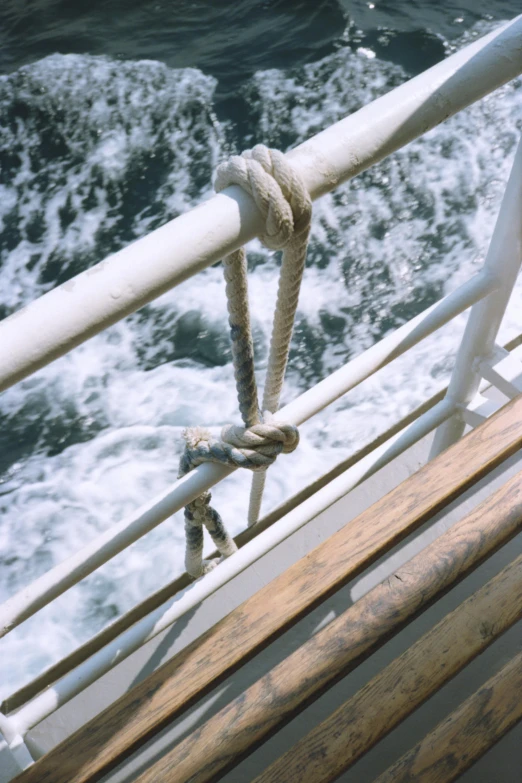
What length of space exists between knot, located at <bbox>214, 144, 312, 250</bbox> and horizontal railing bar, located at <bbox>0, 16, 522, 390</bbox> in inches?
0.4

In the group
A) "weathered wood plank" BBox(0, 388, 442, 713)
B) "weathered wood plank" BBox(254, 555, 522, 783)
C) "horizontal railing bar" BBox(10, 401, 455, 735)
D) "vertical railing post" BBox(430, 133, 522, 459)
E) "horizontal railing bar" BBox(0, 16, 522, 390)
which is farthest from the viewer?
"weathered wood plank" BBox(0, 388, 442, 713)

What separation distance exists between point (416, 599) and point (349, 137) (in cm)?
62

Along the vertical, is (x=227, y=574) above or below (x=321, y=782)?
below

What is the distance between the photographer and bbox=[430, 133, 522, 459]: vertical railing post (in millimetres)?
1000

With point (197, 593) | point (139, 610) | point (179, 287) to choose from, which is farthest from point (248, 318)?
point (179, 287)

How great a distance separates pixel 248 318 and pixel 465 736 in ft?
2.03

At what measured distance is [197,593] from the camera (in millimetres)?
1199

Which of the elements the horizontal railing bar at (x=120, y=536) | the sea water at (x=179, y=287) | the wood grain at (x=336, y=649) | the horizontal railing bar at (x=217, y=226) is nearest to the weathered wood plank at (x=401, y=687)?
the wood grain at (x=336, y=649)

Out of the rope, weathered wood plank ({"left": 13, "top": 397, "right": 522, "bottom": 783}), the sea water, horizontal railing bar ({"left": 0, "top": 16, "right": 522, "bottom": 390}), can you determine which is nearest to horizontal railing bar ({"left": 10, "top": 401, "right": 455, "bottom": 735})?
the rope

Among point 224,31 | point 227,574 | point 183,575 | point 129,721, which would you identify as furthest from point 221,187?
point 224,31

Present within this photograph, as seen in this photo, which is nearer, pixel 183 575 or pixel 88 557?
pixel 88 557

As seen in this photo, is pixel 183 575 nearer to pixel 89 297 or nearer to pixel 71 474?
pixel 89 297

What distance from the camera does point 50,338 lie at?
19.2 inches

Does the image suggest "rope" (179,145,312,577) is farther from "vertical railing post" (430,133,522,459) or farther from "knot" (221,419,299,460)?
"vertical railing post" (430,133,522,459)
